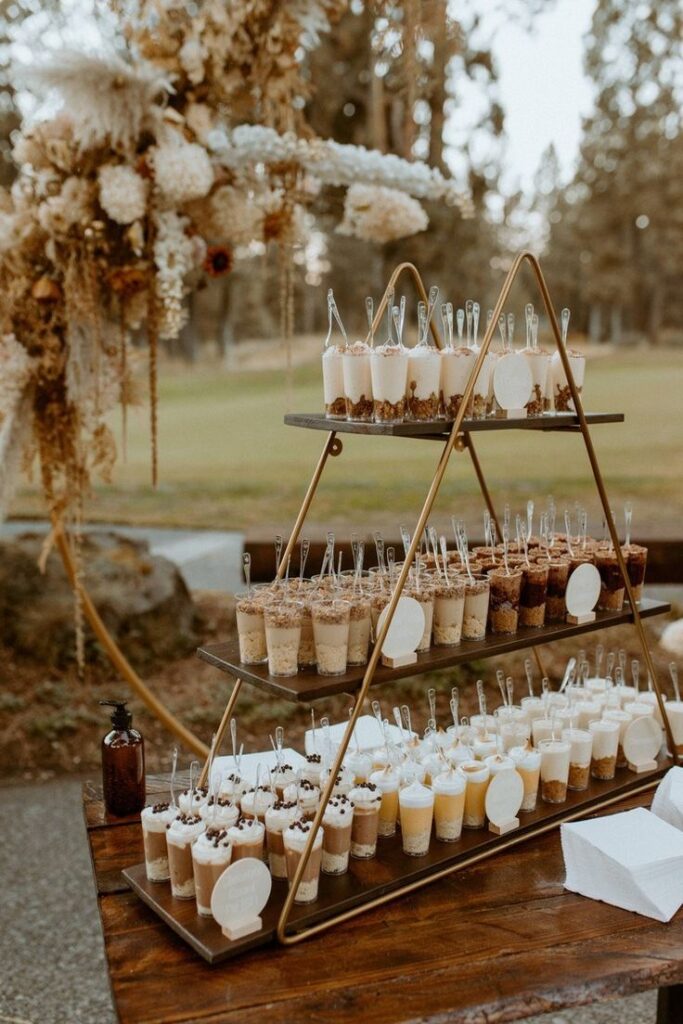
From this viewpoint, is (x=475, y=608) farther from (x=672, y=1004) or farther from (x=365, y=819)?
(x=672, y=1004)

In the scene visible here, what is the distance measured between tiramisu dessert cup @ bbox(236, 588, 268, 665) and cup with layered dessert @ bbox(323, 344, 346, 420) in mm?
374

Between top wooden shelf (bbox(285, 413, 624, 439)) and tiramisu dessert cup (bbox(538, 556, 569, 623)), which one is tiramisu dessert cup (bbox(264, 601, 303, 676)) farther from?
tiramisu dessert cup (bbox(538, 556, 569, 623))

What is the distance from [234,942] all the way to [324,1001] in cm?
18

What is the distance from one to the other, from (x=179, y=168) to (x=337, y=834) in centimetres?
186

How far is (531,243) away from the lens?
10281 millimetres

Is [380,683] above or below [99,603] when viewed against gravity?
above

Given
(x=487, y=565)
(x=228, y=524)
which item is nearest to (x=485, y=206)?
(x=228, y=524)

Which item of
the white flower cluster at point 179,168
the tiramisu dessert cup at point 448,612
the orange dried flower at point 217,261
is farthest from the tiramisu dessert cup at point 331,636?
the orange dried flower at point 217,261

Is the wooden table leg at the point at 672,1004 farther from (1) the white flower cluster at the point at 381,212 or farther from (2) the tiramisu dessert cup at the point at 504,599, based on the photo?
(1) the white flower cluster at the point at 381,212


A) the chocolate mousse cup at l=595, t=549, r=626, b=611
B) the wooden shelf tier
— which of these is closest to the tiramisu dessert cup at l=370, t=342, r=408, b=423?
the wooden shelf tier

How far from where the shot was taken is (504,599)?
1.83 m

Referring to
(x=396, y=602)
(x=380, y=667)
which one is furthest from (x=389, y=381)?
(x=380, y=667)

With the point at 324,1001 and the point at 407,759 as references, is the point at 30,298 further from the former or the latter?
the point at 324,1001

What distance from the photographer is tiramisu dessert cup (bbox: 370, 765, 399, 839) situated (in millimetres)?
1771
